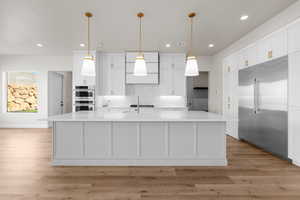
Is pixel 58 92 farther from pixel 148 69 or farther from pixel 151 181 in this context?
pixel 151 181

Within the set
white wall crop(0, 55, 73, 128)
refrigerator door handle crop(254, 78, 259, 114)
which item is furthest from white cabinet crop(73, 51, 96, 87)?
refrigerator door handle crop(254, 78, 259, 114)

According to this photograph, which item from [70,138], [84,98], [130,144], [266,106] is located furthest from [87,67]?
[266,106]

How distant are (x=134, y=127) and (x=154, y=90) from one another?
338cm

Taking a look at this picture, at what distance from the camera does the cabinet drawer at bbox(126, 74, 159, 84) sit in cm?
592

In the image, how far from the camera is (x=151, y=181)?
8.09 ft

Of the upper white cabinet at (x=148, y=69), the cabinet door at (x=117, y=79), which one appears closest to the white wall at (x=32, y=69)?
the cabinet door at (x=117, y=79)

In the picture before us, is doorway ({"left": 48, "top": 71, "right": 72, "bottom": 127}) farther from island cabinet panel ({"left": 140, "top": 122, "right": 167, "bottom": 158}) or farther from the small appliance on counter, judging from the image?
island cabinet panel ({"left": 140, "top": 122, "right": 167, "bottom": 158})

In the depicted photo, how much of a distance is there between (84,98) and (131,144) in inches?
132

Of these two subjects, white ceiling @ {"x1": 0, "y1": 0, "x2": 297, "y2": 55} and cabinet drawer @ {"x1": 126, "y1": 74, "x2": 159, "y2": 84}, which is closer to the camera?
white ceiling @ {"x1": 0, "y1": 0, "x2": 297, "y2": 55}

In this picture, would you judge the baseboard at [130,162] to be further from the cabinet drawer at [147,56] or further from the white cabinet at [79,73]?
the cabinet drawer at [147,56]

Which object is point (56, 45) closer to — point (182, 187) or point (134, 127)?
point (134, 127)

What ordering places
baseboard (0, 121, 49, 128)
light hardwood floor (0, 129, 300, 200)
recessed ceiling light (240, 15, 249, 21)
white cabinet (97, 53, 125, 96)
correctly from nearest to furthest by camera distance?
light hardwood floor (0, 129, 300, 200) < recessed ceiling light (240, 15, 249, 21) < white cabinet (97, 53, 125, 96) < baseboard (0, 121, 49, 128)

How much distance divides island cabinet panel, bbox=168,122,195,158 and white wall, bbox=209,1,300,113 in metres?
2.57

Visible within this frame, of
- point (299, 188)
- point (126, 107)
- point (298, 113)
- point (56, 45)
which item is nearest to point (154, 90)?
point (126, 107)
